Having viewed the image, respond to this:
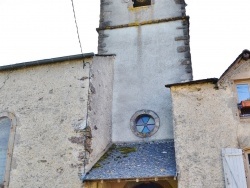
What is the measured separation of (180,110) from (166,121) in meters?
1.79

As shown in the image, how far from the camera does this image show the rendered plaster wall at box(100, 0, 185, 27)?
11.5m

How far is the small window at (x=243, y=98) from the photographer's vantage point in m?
7.59

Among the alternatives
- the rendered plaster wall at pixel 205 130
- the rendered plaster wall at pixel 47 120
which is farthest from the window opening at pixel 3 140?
the rendered plaster wall at pixel 205 130

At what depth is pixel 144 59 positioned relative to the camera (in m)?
10.8

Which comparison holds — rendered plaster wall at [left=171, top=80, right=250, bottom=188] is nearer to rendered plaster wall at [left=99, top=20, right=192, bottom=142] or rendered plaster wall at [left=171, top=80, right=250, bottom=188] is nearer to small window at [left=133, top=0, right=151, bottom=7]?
rendered plaster wall at [left=99, top=20, right=192, bottom=142]

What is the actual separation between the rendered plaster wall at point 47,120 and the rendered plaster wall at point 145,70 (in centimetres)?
201

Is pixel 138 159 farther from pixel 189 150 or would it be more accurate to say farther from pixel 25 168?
pixel 25 168

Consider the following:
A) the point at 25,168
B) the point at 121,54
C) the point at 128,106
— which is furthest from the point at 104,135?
the point at 121,54

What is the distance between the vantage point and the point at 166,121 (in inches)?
380

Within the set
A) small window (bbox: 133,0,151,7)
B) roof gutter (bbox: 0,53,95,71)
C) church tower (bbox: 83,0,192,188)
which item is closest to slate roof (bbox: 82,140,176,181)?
church tower (bbox: 83,0,192,188)

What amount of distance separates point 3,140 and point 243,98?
6927 mm

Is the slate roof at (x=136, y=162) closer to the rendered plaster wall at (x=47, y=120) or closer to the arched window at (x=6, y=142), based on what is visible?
the rendered plaster wall at (x=47, y=120)

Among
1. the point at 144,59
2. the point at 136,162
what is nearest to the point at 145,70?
the point at 144,59

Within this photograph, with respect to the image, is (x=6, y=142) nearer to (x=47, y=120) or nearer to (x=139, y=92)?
(x=47, y=120)
